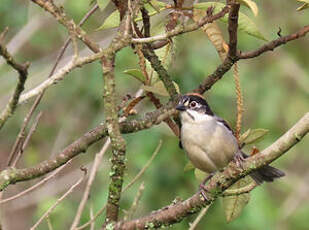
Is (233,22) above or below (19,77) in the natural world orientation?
below

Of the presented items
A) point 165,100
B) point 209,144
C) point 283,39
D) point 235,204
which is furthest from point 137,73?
point 165,100

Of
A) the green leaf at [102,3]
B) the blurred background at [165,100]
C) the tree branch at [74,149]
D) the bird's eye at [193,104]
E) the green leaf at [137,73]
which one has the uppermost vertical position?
the green leaf at [102,3]

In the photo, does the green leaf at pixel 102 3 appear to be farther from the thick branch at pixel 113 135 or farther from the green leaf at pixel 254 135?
the green leaf at pixel 254 135

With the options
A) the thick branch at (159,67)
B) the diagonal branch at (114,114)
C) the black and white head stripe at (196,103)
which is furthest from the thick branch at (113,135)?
the black and white head stripe at (196,103)

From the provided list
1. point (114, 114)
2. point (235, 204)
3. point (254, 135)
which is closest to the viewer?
point (114, 114)

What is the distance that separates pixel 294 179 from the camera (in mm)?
7309

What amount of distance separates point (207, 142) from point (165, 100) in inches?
74.8

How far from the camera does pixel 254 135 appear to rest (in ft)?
9.30

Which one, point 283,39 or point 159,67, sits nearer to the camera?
point 283,39

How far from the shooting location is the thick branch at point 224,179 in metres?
2.29

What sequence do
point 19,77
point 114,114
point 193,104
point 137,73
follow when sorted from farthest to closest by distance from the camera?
point 193,104, point 137,73, point 114,114, point 19,77

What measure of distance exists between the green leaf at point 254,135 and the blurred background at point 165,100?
2.49 m

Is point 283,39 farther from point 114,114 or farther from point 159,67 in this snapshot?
point 114,114

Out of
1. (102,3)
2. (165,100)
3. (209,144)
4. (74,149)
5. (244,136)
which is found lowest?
(165,100)
